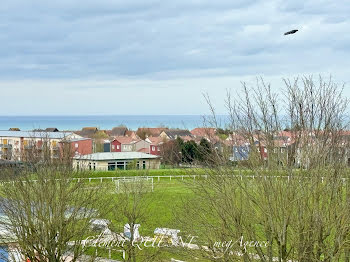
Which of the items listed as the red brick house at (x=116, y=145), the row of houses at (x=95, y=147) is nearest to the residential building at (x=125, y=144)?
the row of houses at (x=95, y=147)

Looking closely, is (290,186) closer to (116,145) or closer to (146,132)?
(116,145)

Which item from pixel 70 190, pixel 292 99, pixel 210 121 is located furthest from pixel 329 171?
pixel 70 190

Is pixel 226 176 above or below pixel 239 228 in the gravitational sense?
above

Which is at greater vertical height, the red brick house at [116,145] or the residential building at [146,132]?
the residential building at [146,132]

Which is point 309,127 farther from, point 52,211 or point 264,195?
point 52,211

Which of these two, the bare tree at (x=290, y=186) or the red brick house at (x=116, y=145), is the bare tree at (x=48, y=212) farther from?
the red brick house at (x=116, y=145)

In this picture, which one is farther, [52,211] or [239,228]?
[52,211]

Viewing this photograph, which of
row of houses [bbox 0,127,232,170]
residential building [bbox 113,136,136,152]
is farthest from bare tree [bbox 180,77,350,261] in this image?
residential building [bbox 113,136,136,152]

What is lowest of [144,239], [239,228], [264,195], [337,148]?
[144,239]

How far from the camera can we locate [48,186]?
13.6m

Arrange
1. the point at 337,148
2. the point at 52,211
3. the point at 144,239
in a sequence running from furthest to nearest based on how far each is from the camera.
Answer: the point at 144,239
the point at 52,211
the point at 337,148

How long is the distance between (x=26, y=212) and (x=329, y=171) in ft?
25.9

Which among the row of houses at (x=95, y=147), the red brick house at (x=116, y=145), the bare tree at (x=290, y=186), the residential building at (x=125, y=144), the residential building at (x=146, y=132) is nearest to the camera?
the bare tree at (x=290, y=186)

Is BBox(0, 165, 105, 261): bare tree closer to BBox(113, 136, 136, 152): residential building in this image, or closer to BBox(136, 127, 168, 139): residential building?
BBox(113, 136, 136, 152): residential building
